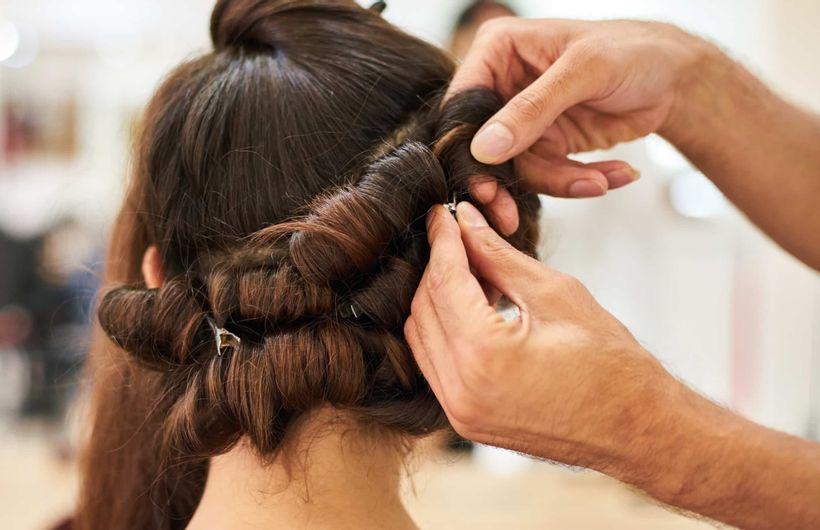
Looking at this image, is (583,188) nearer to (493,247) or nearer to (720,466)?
(493,247)

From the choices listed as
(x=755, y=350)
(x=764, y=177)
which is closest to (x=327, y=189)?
(x=764, y=177)

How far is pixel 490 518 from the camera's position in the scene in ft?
10.4

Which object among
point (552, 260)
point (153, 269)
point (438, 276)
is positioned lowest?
point (552, 260)

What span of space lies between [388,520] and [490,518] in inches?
94.3

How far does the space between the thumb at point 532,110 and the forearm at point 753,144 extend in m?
0.27

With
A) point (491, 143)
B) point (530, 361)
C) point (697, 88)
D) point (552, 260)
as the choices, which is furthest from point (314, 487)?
point (552, 260)

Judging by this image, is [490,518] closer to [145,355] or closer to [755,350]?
[755,350]

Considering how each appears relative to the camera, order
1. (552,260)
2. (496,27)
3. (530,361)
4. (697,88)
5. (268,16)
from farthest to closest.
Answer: (552,260)
(697,88)
(496,27)
(268,16)
(530,361)

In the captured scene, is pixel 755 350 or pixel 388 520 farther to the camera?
pixel 755 350

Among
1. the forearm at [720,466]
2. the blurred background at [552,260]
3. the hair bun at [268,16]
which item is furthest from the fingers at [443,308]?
the blurred background at [552,260]

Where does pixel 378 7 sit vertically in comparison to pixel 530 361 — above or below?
above

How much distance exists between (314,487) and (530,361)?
1.01 ft

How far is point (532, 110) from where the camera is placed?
1000mm

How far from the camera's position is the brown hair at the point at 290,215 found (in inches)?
33.5
